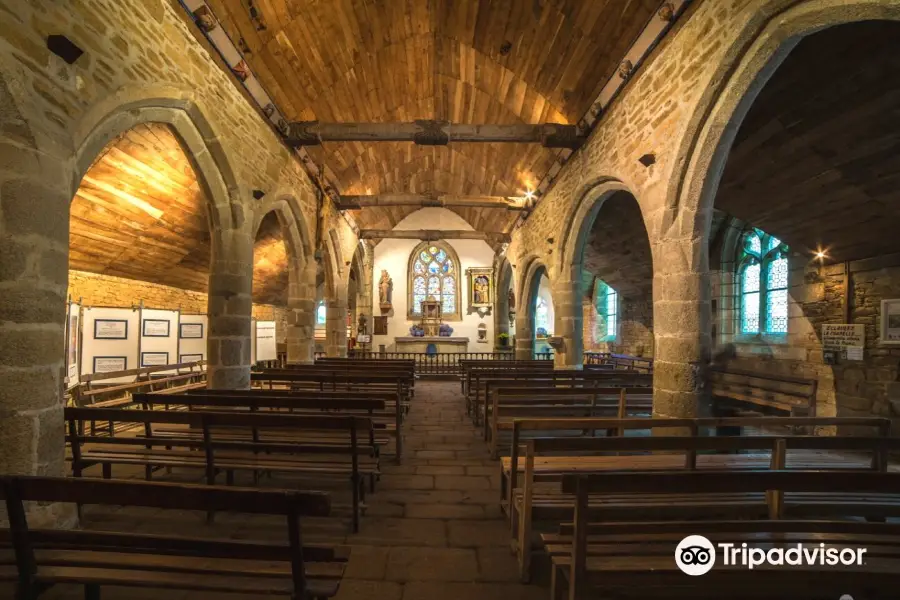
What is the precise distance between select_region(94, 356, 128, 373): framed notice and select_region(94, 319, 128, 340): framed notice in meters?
0.29

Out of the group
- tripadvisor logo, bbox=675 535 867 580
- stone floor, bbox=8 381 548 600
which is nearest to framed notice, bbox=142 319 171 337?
stone floor, bbox=8 381 548 600

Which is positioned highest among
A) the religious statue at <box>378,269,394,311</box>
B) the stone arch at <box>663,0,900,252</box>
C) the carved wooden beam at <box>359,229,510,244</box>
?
the carved wooden beam at <box>359,229,510,244</box>

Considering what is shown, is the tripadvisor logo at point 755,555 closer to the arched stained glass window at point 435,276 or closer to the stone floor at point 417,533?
the stone floor at point 417,533

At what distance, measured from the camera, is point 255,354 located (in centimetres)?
888

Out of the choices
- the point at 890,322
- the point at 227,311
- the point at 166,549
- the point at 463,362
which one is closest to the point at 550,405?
the point at 166,549

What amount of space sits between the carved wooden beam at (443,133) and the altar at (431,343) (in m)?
11.3

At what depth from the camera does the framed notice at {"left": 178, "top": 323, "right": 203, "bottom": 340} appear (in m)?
7.49

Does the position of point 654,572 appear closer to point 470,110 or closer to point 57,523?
point 57,523

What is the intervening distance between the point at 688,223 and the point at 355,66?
630 cm

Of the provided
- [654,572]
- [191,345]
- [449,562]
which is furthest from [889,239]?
[191,345]

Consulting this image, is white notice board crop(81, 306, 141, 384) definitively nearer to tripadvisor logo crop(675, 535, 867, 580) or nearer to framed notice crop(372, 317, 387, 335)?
tripadvisor logo crop(675, 535, 867, 580)

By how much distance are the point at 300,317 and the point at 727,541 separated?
25.6 ft

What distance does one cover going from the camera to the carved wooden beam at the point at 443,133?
694 cm

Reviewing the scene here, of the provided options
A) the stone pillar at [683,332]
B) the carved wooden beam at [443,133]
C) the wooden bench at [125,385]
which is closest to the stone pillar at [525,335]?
the carved wooden beam at [443,133]
